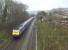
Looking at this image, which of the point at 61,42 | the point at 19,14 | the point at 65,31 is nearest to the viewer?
the point at 61,42

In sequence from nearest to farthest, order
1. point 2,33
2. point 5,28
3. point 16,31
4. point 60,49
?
point 60,49
point 16,31
point 2,33
point 5,28

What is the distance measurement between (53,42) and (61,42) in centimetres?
35

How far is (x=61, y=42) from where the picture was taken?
619 centimetres

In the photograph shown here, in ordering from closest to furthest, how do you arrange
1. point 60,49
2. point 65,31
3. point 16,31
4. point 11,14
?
point 60,49, point 65,31, point 16,31, point 11,14

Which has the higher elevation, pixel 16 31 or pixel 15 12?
pixel 15 12

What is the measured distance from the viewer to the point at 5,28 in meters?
12.3

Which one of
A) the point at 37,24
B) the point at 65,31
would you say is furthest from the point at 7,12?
the point at 65,31

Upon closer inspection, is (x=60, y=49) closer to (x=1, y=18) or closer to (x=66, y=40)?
(x=66, y=40)

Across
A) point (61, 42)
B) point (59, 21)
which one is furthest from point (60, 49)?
point (59, 21)

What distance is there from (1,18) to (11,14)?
74cm

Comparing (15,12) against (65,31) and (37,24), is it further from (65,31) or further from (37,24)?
(65,31)

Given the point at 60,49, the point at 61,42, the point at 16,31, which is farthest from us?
the point at 16,31

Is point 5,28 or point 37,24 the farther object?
point 37,24

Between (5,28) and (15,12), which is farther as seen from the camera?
(15,12)
